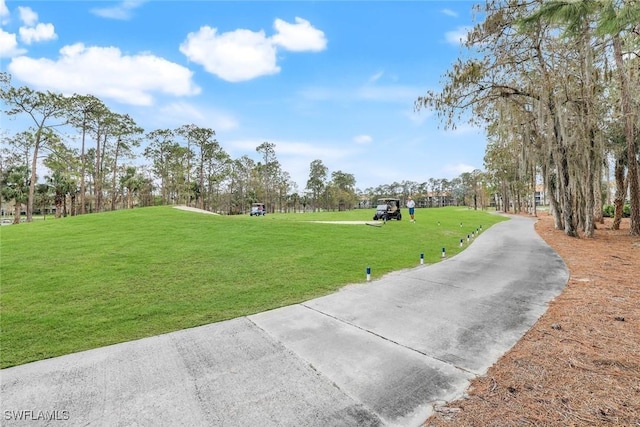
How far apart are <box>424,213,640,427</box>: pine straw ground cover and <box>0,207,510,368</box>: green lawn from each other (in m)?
3.37

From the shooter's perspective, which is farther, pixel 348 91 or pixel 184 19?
pixel 348 91

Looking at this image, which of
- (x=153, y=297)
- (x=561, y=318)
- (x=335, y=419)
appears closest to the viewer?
(x=335, y=419)

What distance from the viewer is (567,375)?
2.82m

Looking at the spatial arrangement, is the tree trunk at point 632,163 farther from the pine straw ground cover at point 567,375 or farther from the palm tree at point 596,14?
the pine straw ground cover at point 567,375

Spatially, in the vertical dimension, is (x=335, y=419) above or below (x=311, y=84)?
below

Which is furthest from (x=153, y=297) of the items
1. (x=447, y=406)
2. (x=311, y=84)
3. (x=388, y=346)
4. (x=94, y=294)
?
(x=311, y=84)

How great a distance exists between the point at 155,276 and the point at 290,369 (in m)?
4.94

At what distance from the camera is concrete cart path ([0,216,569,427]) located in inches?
95.7

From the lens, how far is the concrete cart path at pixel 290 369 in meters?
2.43

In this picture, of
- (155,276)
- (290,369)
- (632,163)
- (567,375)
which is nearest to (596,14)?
(567,375)

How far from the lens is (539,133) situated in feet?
46.3

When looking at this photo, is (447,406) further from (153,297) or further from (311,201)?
(311,201)

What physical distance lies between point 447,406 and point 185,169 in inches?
1746

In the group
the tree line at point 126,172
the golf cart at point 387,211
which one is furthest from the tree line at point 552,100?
the tree line at point 126,172
